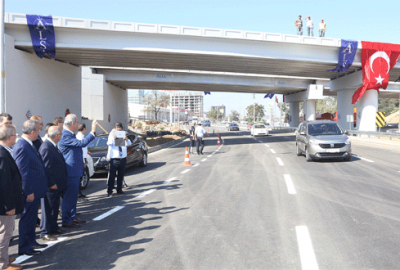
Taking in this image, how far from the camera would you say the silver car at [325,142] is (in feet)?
42.3

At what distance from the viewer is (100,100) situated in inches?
1291

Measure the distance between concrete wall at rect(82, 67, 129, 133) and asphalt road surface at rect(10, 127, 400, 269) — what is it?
24.1 metres

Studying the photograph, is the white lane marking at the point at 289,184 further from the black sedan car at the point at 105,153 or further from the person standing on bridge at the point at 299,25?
the person standing on bridge at the point at 299,25

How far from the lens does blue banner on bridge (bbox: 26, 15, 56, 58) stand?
18.6m

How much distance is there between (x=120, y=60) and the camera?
25156 millimetres

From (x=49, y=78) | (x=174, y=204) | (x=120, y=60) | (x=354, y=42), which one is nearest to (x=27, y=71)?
(x=49, y=78)

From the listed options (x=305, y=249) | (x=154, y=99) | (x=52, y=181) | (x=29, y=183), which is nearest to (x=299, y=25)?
(x=305, y=249)

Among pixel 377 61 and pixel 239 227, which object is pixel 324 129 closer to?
pixel 239 227

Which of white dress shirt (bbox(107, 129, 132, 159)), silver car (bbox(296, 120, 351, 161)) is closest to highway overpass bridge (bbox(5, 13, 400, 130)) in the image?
silver car (bbox(296, 120, 351, 161))

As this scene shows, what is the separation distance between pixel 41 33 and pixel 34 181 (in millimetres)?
17363

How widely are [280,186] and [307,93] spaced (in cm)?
3743

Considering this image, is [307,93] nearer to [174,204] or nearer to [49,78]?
[49,78]

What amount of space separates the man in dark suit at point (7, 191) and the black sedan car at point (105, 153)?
7.15 metres

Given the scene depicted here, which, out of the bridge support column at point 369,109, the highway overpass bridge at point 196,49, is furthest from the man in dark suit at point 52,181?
the bridge support column at point 369,109
